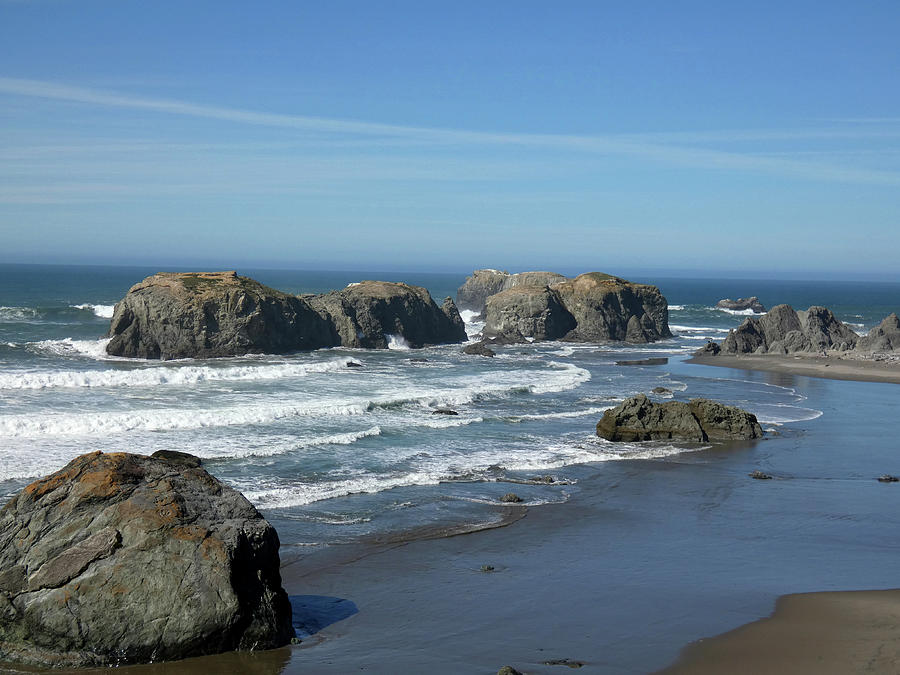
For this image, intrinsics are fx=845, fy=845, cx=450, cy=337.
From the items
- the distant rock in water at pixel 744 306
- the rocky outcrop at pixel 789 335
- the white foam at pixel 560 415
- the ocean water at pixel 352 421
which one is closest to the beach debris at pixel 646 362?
the ocean water at pixel 352 421

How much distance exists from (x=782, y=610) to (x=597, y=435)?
49.6ft

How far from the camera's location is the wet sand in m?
9.60

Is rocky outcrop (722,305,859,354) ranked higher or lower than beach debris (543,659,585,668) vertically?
higher

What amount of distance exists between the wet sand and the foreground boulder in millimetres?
4798

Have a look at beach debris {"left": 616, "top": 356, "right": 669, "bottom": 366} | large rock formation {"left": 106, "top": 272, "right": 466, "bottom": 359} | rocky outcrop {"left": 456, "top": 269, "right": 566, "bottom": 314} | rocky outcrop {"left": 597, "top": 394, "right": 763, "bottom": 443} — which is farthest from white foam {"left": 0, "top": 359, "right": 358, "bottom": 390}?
rocky outcrop {"left": 456, "top": 269, "right": 566, "bottom": 314}

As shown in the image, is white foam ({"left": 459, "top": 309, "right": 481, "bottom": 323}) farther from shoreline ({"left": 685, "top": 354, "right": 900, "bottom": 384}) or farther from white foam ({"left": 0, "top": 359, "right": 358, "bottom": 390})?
white foam ({"left": 0, "top": 359, "right": 358, "bottom": 390})

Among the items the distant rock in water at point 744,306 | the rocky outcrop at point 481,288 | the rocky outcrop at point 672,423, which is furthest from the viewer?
the distant rock in water at point 744,306

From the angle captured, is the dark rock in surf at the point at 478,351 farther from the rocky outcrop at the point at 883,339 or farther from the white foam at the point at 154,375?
the rocky outcrop at the point at 883,339

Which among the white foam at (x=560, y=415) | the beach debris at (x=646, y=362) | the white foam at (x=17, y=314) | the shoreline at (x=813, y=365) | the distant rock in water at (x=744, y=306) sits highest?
the distant rock in water at (x=744, y=306)

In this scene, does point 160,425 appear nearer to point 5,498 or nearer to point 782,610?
point 5,498

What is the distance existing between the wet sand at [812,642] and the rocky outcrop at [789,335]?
154 feet

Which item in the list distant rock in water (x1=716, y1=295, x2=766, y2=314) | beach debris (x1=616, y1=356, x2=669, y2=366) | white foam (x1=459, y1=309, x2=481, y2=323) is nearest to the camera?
beach debris (x1=616, y1=356, x2=669, y2=366)

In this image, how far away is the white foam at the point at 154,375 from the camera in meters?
34.6

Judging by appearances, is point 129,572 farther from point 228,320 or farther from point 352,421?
point 228,320
